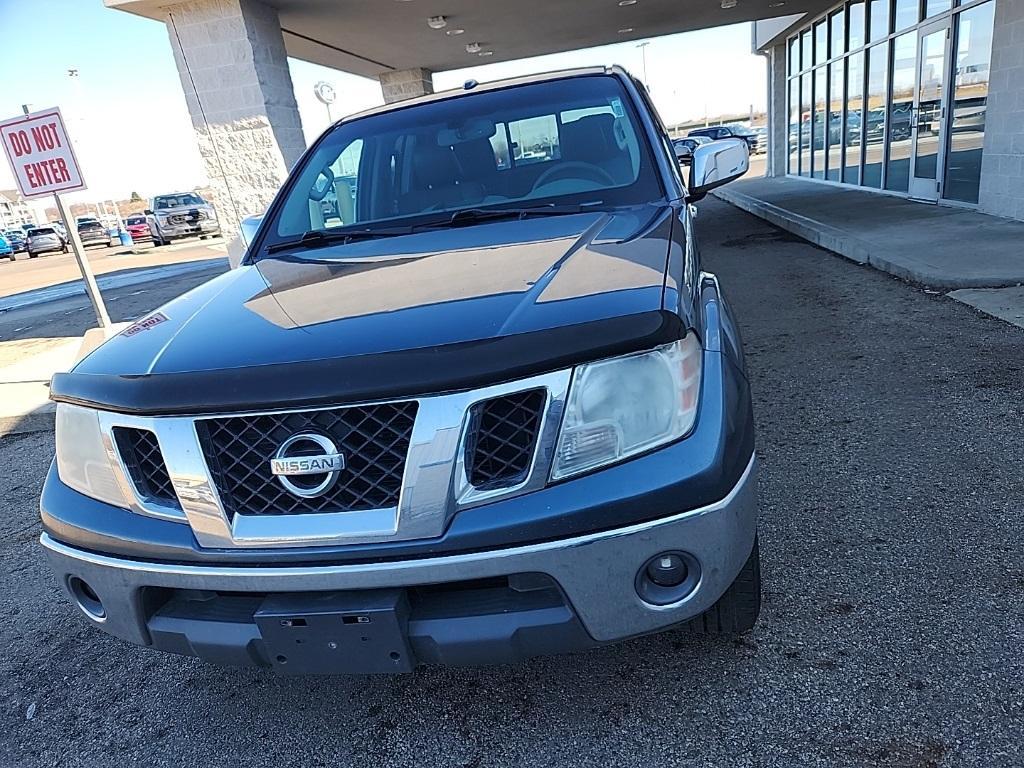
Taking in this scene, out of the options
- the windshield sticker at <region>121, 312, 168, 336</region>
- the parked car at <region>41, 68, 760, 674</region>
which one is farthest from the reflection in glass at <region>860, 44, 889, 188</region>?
the windshield sticker at <region>121, 312, 168, 336</region>

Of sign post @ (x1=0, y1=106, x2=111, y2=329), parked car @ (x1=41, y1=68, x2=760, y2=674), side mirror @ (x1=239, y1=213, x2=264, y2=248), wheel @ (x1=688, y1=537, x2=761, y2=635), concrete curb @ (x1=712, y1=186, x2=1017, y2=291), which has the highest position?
sign post @ (x1=0, y1=106, x2=111, y2=329)

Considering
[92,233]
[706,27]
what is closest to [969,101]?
[706,27]

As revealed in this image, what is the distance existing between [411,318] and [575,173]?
1.38m

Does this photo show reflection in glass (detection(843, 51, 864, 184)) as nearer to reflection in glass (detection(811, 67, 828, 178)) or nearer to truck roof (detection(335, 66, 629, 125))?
reflection in glass (detection(811, 67, 828, 178))

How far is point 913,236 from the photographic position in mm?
7672

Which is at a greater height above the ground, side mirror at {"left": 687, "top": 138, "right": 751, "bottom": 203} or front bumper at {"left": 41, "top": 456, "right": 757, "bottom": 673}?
side mirror at {"left": 687, "top": 138, "right": 751, "bottom": 203}

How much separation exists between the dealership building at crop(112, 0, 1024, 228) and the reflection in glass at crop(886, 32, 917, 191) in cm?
3

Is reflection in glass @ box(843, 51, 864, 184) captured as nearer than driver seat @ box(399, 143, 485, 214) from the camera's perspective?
No

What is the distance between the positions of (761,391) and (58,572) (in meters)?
3.56

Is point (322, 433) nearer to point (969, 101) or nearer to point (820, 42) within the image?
point (969, 101)

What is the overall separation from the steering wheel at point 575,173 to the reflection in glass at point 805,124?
16.7m

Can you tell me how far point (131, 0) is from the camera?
760 centimetres

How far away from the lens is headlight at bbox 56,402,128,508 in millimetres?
1690

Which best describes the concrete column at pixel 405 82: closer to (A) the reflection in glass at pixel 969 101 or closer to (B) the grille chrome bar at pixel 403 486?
(A) the reflection in glass at pixel 969 101
